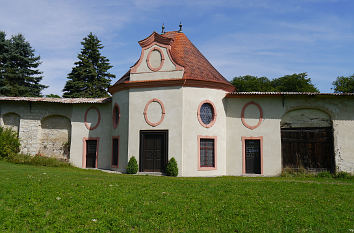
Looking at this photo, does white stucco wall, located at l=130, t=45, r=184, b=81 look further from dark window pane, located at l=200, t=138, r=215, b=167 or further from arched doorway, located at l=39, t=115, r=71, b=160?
arched doorway, located at l=39, t=115, r=71, b=160

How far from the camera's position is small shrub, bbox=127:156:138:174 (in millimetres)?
16094

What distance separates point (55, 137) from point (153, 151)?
8.60m

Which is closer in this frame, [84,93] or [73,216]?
[73,216]

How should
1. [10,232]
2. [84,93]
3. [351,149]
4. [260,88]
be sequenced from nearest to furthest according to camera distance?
[10,232]
[351,149]
[84,93]
[260,88]

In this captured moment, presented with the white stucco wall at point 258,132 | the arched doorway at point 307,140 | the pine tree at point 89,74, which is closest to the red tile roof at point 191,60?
the white stucco wall at point 258,132

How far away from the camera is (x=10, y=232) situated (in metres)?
5.63

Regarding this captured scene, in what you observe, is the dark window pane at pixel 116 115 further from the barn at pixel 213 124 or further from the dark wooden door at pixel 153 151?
the dark wooden door at pixel 153 151

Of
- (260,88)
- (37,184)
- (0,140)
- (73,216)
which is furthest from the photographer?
(260,88)

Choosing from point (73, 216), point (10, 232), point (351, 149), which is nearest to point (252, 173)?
point (351, 149)

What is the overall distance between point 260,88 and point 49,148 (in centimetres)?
3089

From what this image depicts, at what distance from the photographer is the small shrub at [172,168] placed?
609 inches

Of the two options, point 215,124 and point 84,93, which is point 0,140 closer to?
point 215,124

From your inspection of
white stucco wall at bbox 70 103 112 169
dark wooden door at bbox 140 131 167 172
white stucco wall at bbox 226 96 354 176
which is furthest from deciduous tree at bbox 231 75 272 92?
dark wooden door at bbox 140 131 167 172

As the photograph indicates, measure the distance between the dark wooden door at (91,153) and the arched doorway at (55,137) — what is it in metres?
1.60
